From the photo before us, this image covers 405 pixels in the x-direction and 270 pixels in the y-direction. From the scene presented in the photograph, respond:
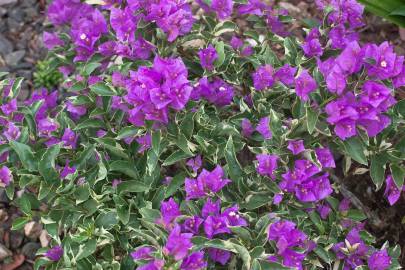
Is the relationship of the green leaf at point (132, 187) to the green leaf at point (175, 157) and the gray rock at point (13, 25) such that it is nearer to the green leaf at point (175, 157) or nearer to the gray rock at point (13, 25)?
the green leaf at point (175, 157)

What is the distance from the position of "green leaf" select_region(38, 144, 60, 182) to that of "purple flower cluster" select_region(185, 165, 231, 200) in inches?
17.3

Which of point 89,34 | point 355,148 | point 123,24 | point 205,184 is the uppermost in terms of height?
point 123,24

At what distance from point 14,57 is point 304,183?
207 centimetres

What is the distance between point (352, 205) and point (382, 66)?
0.93m

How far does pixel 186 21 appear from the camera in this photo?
1.86m

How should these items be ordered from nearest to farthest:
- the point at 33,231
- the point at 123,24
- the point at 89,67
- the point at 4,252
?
the point at 123,24 < the point at 89,67 < the point at 4,252 < the point at 33,231

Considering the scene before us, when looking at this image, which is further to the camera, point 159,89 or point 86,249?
point 86,249

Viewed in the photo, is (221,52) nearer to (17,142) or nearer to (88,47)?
(88,47)

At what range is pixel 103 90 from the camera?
1.87m

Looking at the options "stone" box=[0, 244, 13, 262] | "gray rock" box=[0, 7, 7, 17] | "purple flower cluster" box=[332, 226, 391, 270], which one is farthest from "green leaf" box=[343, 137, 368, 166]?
"gray rock" box=[0, 7, 7, 17]

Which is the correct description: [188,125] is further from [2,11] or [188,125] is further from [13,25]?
[2,11]

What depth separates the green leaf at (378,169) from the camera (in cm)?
176

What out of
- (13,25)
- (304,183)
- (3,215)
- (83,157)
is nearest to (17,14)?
Answer: (13,25)

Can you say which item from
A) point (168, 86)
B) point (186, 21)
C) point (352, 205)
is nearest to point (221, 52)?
point (186, 21)
